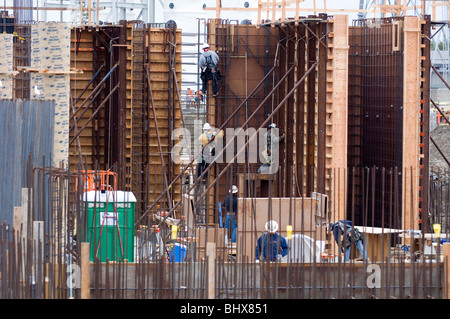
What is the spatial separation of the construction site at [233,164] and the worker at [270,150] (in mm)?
54

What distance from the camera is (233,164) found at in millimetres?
22656

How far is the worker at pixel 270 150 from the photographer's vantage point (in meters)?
22.2

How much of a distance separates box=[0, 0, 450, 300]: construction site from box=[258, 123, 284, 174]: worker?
54 mm

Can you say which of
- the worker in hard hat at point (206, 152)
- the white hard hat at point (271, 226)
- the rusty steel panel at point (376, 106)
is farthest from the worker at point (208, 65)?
the white hard hat at point (271, 226)

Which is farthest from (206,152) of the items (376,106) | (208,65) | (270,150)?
(376,106)

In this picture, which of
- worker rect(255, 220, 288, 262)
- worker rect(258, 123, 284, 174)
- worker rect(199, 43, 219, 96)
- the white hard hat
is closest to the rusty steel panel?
worker rect(258, 123, 284, 174)

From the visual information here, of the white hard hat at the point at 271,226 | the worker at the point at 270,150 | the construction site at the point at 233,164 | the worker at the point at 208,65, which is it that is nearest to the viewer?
the construction site at the point at 233,164

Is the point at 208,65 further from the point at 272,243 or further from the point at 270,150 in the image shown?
the point at 272,243

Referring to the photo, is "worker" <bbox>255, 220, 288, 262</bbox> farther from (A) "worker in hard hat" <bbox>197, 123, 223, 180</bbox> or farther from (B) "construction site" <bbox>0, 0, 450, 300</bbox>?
(A) "worker in hard hat" <bbox>197, 123, 223, 180</bbox>

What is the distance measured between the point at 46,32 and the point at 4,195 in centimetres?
312

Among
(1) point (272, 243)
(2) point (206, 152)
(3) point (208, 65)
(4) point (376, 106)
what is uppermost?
(3) point (208, 65)

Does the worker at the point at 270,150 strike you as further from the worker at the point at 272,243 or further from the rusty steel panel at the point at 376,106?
the worker at the point at 272,243

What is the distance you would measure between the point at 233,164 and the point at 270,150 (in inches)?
39.0

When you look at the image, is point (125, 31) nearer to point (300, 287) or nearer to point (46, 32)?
point (46, 32)
